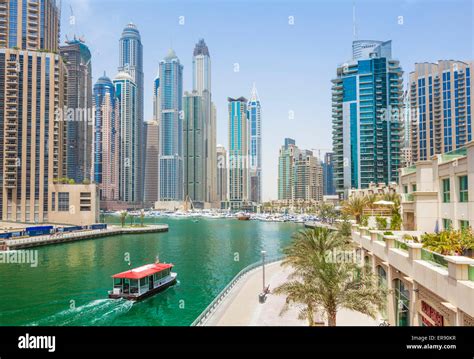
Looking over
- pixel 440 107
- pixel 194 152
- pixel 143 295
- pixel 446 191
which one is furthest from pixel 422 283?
pixel 194 152

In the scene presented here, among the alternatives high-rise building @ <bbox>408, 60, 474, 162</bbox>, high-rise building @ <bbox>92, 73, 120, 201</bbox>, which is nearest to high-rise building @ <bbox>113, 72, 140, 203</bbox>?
high-rise building @ <bbox>92, 73, 120, 201</bbox>

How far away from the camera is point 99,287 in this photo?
2811 centimetres

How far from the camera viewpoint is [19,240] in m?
53.2

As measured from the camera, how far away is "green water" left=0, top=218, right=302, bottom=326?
2091 cm

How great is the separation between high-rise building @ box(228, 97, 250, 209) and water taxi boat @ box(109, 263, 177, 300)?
488ft

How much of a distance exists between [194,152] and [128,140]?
33.9m

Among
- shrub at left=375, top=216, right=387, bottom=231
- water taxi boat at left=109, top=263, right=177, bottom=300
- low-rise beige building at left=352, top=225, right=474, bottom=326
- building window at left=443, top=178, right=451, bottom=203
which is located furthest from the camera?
water taxi boat at left=109, top=263, right=177, bottom=300

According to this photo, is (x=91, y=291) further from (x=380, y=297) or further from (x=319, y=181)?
(x=319, y=181)

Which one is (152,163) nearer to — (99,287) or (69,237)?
(69,237)

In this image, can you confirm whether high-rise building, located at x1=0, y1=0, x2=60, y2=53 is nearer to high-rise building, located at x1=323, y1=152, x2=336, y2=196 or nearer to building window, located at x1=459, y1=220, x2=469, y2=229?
building window, located at x1=459, y1=220, x2=469, y2=229

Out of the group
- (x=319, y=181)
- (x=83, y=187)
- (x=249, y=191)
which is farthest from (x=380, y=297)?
(x=249, y=191)

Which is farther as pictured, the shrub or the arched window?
the shrub

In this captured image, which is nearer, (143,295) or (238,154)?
(143,295)
